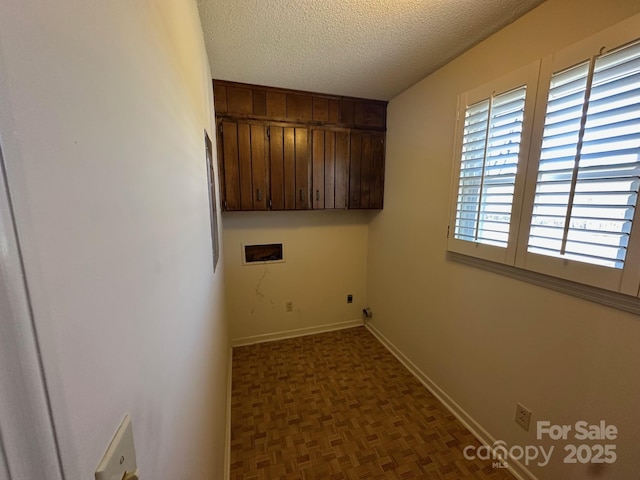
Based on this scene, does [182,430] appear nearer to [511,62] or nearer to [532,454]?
[532,454]

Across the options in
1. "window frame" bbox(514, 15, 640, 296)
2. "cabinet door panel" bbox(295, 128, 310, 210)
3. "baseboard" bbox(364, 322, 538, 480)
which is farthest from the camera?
"cabinet door panel" bbox(295, 128, 310, 210)

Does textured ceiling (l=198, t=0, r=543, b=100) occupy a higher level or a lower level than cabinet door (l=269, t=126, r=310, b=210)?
higher

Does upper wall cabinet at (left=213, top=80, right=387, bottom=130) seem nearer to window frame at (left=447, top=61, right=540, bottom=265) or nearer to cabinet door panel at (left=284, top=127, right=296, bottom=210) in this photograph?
cabinet door panel at (left=284, top=127, right=296, bottom=210)

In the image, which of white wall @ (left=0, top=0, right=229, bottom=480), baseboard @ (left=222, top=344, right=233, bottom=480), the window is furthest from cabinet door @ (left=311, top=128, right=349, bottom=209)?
white wall @ (left=0, top=0, right=229, bottom=480)

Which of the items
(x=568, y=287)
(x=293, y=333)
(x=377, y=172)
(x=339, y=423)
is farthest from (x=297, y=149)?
(x=339, y=423)

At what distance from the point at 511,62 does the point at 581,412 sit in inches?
71.2

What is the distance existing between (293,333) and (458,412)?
5.63 feet

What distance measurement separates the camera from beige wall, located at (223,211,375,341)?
2.70 meters

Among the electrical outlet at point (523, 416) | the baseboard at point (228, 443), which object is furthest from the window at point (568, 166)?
the baseboard at point (228, 443)

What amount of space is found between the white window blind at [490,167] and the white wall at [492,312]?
0.53 ft

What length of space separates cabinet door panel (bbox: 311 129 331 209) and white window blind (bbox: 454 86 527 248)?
4.08ft

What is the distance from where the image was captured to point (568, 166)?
1.19m

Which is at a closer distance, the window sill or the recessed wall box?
the window sill

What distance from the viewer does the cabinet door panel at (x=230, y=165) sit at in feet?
7.47
